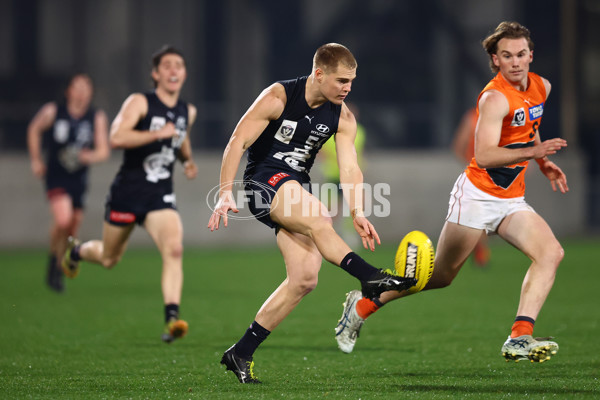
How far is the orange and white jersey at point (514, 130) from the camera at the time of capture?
5.98 metres

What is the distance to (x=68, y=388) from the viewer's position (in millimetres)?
5566

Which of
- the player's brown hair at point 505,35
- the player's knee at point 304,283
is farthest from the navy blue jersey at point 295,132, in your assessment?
the player's brown hair at point 505,35

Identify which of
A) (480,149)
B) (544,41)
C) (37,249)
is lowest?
(37,249)

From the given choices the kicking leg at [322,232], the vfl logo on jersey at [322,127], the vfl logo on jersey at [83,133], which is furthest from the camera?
the vfl logo on jersey at [83,133]

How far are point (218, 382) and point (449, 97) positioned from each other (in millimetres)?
18252

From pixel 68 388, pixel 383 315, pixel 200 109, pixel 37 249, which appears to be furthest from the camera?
pixel 200 109

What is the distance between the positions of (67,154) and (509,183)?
271 inches

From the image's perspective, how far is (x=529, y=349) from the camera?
5.48m

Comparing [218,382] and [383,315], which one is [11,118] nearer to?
[383,315]

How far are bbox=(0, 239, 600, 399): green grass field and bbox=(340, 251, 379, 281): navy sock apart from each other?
2.17 feet

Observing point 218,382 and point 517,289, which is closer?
point 218,382

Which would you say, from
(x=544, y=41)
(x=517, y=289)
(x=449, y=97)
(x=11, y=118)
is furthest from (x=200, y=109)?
(x=517, y=289)

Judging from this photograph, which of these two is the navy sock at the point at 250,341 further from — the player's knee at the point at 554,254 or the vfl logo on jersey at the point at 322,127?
the player's knee at the point at 554,254

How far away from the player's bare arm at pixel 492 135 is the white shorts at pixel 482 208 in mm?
328
